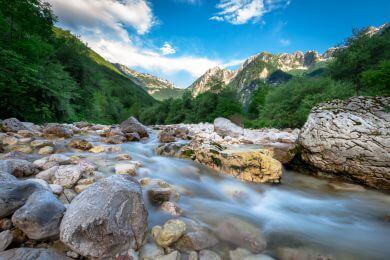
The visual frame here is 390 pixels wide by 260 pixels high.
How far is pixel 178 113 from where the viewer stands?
42719mm

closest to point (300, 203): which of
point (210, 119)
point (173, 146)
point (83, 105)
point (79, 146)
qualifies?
point (173, 146)

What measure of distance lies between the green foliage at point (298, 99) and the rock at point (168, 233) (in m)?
15.6

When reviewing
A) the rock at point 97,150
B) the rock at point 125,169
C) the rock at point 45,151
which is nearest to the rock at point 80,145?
the rock at point 97,150

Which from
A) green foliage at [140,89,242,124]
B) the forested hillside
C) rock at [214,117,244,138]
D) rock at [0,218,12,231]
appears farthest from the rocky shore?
green foliage at [140,89,242,124]

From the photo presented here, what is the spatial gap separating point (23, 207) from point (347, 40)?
34148mm

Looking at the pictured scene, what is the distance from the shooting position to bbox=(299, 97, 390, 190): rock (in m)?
5.14

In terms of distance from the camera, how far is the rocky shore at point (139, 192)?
2275 mm

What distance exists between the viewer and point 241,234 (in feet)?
10.2

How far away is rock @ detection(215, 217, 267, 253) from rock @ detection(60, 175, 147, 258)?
1.19 m

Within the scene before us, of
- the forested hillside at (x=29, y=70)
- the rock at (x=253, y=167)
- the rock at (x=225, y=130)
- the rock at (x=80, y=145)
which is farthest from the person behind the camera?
the rock at (x=225, y=130)

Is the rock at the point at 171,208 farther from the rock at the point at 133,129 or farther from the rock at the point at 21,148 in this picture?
the rock at the point at 133,129

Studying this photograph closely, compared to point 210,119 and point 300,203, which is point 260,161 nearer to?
point 300,203

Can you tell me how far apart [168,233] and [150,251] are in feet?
0.97

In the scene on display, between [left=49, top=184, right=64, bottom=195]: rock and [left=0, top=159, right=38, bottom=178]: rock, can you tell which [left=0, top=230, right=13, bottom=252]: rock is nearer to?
[left=49, top=184, right=64, bottom=195]: rock
